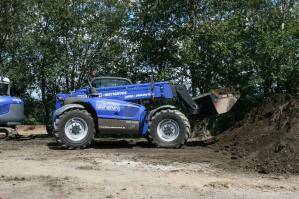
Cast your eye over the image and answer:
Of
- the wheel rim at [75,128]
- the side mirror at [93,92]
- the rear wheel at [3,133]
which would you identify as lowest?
the rear wheel at [3,133]

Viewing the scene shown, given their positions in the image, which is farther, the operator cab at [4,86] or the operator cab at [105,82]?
the operator cab at [4,86]

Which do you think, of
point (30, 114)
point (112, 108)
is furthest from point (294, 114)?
point (30, 114)

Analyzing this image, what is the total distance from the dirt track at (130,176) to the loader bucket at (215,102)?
2.34 meters

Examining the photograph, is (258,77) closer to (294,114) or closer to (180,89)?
(180,89)

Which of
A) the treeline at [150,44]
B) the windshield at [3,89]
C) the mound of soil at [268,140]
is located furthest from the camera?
the treeline at [150,44]

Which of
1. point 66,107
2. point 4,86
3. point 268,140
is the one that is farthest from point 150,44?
point 268,140

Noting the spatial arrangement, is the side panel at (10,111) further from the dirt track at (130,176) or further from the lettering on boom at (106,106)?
the lettering on boom at (106,106)

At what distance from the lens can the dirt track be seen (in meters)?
10.1

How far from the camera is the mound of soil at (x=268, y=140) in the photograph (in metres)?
12.8

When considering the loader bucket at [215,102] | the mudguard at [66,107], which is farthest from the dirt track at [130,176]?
the loader bucket at [215,102]

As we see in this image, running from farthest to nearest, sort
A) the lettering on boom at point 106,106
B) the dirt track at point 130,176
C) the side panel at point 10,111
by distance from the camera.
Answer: the side panel at point 10,111 → the lettering on boom at point 106,106 → the dirt track at point 130,176

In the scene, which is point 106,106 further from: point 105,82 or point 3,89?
point 3,89

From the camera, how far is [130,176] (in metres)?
11.7

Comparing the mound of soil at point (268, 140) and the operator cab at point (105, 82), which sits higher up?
the operator cab at point (105, 82)
